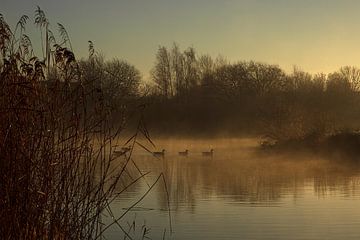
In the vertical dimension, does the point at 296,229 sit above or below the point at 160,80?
below

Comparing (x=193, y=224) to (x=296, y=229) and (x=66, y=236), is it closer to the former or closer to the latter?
(x=296, y=229)

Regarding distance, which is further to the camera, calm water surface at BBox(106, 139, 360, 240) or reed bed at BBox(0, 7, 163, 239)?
calm water surface at BBox(106, 139, 360, 240)

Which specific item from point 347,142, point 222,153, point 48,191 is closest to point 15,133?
point 48,191

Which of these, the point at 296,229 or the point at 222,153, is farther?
the point at 222,153

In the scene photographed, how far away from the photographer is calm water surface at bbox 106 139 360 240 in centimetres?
758

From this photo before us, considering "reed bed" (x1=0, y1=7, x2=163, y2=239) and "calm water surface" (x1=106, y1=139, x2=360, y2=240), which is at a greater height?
"reed bed" (x1=0, y1=7, x2=163, y2=239)

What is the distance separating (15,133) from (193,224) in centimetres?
444

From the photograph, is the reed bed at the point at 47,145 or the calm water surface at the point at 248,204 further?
the calm water surface at the point at 248,204

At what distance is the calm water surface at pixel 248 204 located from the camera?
758 cm

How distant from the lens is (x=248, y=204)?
10.2 meters

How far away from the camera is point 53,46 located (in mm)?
4320

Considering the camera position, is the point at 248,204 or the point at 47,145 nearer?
the point at 47,145

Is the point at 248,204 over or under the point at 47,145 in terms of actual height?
under

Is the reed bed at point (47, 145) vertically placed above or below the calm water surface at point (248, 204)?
above
